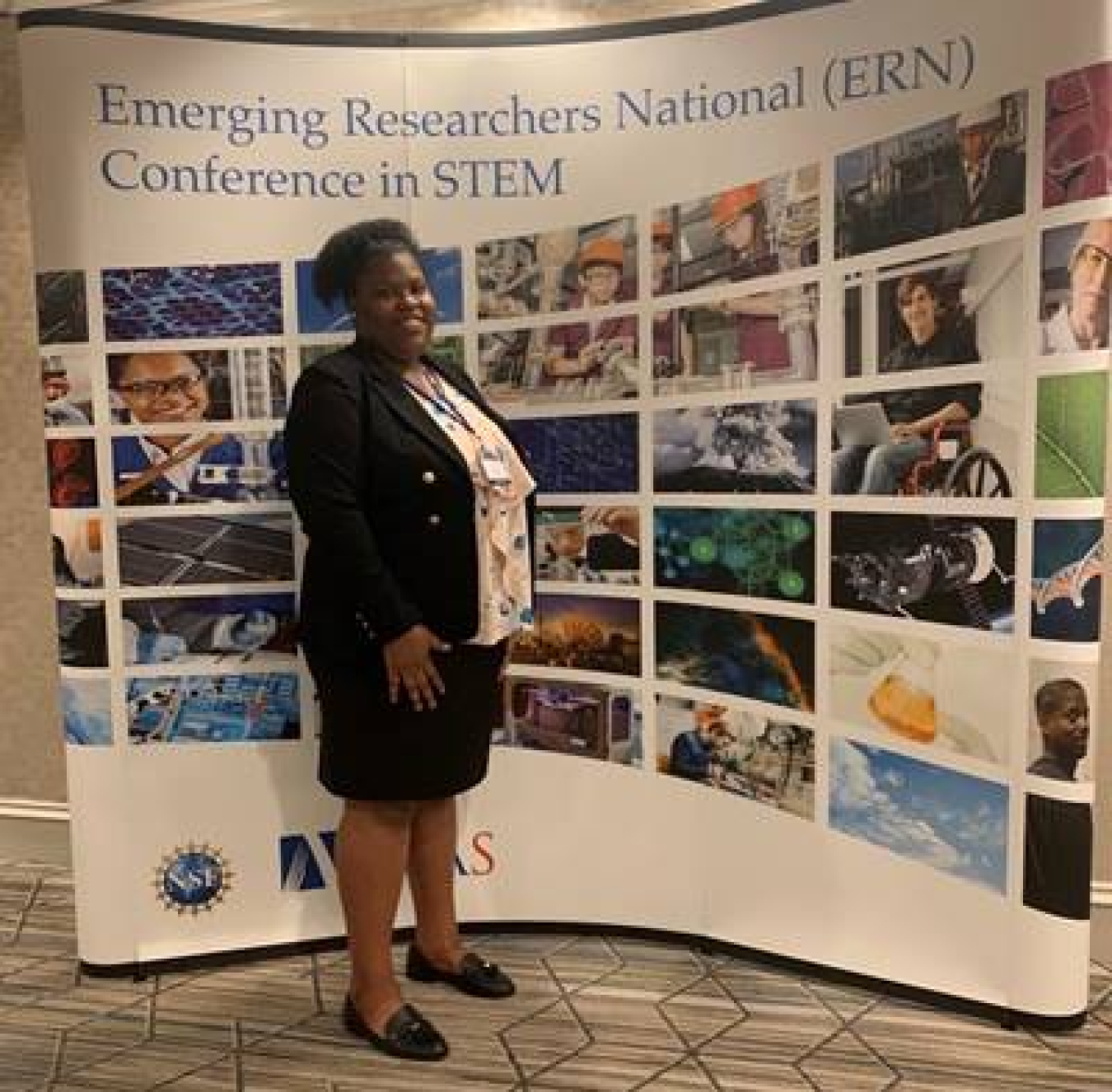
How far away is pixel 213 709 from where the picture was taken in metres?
2.72

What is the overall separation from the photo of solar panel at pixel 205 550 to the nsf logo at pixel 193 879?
1.96ft

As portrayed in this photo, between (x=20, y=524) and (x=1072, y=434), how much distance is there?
105 inches

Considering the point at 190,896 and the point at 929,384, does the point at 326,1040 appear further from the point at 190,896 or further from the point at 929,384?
the point at 929,384

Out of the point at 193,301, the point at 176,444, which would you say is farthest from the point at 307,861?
the point at 193,301

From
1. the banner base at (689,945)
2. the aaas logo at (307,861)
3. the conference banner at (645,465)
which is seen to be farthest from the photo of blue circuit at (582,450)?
the banner base at (689,945)

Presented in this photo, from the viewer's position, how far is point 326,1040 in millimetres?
2475

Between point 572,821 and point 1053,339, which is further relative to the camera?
point 572,821

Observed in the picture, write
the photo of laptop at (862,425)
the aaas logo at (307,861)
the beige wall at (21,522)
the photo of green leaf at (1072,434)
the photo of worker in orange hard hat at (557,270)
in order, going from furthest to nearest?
the beige wall at (21,522) < the aaas logo at (307,861) < the photo of worker in orange hard hat at (557,270) < the photo of laptop at (862,425) < the photo of green leaf at (1072,434)

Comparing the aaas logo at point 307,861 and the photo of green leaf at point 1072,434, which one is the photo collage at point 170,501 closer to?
the aaas logo at point 307,861

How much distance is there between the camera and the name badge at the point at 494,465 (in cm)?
241

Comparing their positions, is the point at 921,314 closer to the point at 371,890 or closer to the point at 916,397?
the point at 916,397

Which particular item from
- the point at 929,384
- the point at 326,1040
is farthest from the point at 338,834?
the point at 929,384

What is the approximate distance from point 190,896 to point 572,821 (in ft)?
2.82

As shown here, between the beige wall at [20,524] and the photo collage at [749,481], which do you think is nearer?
the photo collage at [749,481]
